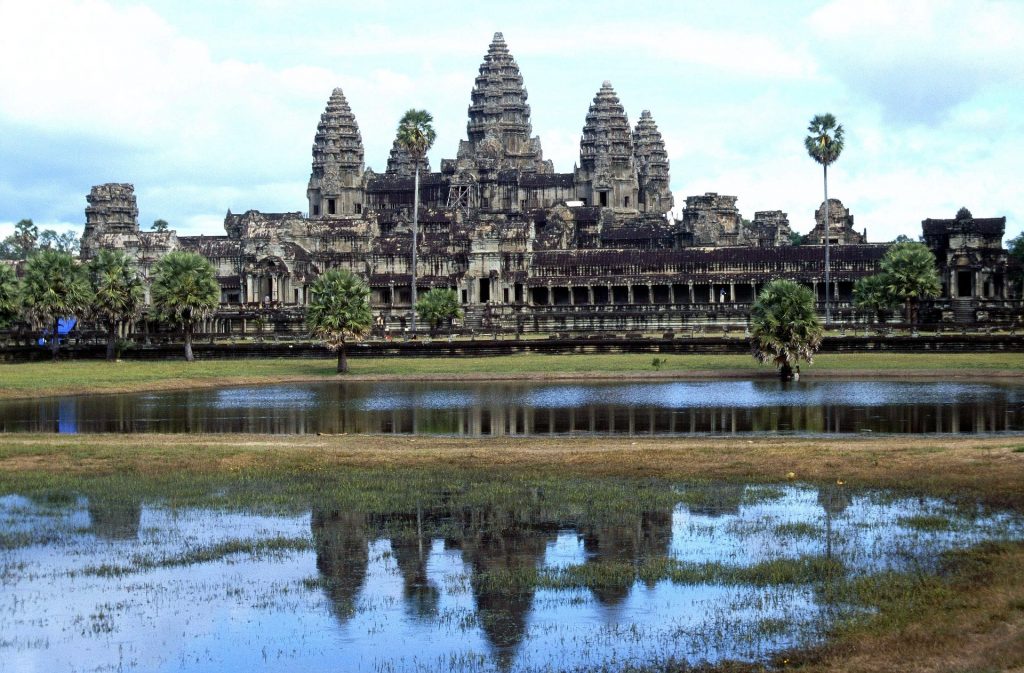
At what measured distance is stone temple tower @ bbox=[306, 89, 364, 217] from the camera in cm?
14112

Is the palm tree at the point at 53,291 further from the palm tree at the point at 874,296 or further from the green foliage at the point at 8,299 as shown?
the palm tree at the point at 874,296

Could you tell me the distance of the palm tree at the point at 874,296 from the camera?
279ft

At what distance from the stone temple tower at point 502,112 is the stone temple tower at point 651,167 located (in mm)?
11004

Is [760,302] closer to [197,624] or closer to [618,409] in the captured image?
[618,409]

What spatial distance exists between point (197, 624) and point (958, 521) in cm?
1090

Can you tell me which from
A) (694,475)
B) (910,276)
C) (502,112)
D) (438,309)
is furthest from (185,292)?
(502,112)

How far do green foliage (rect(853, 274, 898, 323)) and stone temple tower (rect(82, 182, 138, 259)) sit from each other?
65.1 m

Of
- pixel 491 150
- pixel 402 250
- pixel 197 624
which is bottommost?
pixel 197 624

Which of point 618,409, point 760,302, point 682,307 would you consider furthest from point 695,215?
point 618,409

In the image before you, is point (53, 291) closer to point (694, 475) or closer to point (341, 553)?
point (694, 475)

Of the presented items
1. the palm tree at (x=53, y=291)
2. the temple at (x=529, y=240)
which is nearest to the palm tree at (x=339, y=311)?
the palm tree at (x=53, y=291)

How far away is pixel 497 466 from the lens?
91.3 feet

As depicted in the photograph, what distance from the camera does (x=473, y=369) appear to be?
212 ft

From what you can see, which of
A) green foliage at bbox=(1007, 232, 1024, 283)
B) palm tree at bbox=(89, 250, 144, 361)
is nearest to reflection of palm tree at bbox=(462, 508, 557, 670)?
palm tree at bbox=(89, 250, 144, 361)
